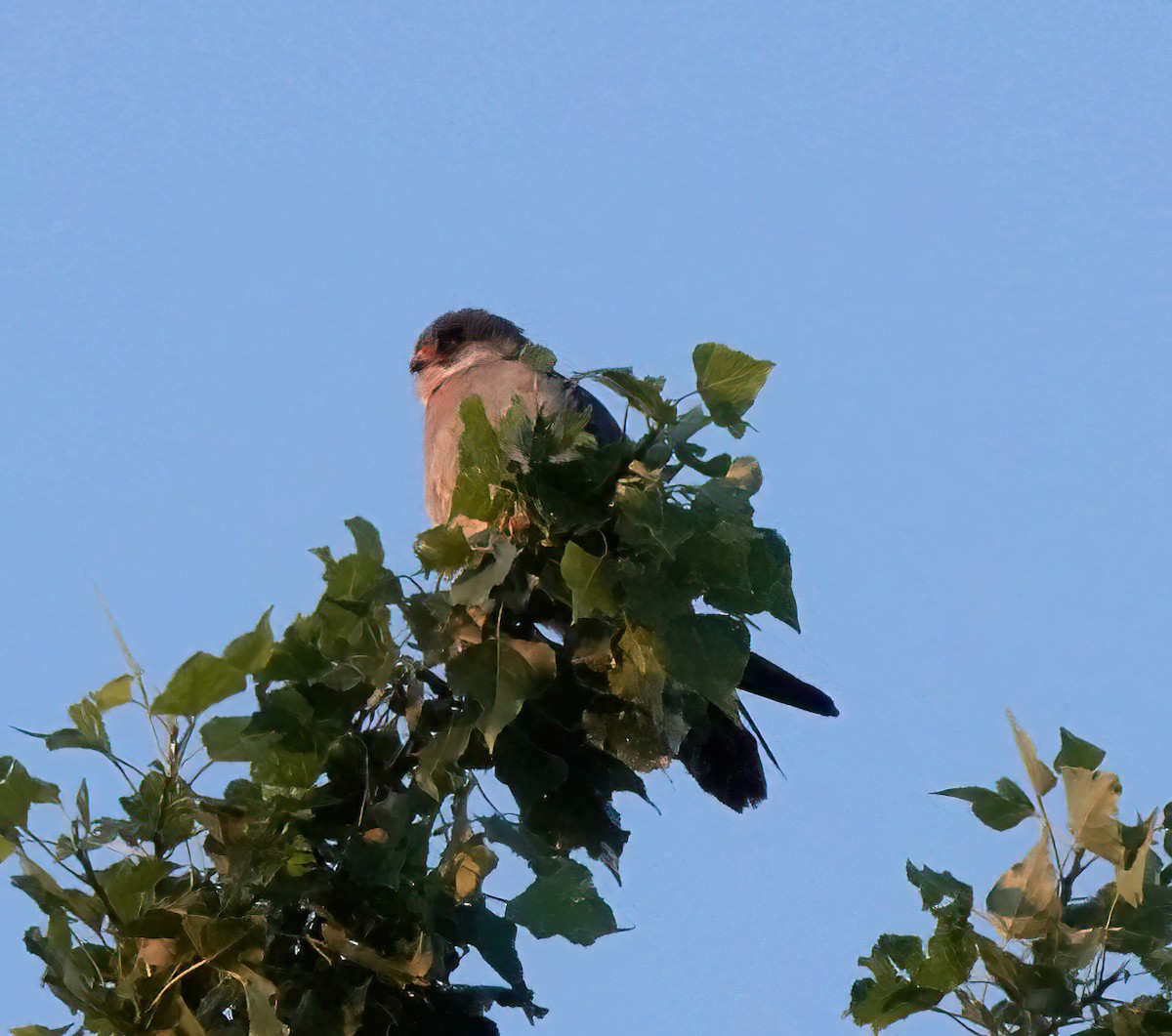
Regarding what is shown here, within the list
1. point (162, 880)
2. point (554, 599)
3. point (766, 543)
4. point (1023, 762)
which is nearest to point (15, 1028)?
point (162, 880)

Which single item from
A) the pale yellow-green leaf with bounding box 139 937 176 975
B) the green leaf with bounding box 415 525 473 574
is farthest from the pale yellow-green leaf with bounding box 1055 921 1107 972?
the pale yellow-green leaf with bounding box 139 937 176 975

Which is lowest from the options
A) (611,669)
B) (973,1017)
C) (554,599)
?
(973,1017)

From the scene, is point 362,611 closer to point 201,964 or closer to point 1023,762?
point 201,964

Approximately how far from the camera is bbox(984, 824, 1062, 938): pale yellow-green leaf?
2.66m

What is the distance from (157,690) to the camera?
8.34ft

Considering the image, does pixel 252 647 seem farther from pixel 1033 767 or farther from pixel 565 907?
pixel 1033 767

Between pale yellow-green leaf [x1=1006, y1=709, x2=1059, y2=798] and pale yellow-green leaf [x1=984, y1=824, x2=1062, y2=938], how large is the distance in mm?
102

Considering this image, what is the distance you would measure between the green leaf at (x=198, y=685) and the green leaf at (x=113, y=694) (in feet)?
0.32

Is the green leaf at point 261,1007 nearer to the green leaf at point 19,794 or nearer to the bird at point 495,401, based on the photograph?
the green leaf at point 19,794

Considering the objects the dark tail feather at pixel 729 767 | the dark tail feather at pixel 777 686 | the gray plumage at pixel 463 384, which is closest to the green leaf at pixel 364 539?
the dark tail feather at pixel 729 767

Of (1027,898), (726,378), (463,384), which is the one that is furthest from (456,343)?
(1027,898)

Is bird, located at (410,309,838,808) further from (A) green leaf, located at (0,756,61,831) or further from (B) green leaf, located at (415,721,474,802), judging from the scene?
(A) green leaf, located at (0,756,61,831)

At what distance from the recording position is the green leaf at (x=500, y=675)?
2.68 m

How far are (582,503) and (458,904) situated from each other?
0.84m
